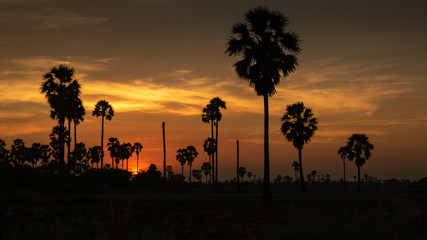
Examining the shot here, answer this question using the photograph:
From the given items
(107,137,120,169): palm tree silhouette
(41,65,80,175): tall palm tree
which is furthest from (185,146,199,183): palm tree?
(41,65,80,175): tall palm tree

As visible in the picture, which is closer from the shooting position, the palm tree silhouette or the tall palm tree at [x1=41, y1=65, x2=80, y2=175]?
the tall palm tree at [x1=41, y1=65, x2=80, y2=175]

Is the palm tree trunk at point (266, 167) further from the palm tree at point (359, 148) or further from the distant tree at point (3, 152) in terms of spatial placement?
the distant tree at point (3, 152)

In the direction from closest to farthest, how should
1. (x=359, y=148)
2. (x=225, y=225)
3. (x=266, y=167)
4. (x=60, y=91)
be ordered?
(x=225, y=225), (x=266, y=167), (x=60, y=91), (x=359, y=148)

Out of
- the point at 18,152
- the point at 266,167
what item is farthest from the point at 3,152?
the point at 266,167

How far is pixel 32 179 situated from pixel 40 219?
128 ft

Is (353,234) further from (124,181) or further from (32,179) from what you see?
(124,181)

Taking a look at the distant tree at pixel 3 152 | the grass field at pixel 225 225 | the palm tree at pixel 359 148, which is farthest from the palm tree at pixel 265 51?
the distant tree at pixel 3 152

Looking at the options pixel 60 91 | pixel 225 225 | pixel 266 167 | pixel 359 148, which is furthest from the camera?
pixel 359 148

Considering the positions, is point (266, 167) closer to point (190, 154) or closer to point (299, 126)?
point (299, 126)

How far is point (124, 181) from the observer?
6319 cm

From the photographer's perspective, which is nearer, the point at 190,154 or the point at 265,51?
the point at 265,51

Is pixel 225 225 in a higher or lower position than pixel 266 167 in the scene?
lower

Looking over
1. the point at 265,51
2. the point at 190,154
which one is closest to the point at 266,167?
the point at 265,51

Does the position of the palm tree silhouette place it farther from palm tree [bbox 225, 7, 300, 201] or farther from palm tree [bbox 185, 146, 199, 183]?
palm tree [bbox 225, 7, 300, 201]
